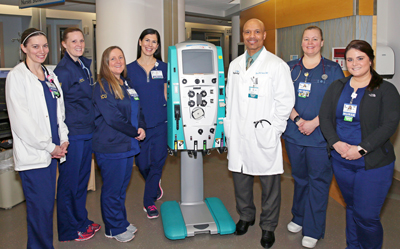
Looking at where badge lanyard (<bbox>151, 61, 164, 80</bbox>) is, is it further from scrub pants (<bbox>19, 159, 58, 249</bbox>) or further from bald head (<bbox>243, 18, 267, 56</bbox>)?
scrub pants (<bbox>19, 159, 58, 249</bbox>)

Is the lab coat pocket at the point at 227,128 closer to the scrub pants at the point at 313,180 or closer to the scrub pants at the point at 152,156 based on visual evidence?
the scrub pants at the point at 313,180

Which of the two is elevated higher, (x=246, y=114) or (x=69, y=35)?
(x=69, y=35)

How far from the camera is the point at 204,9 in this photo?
29.9 feet

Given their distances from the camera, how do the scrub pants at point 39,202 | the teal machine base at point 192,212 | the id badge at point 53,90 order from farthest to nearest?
the teal machine base at point 192,212 < the id badge at point 53,90 < the scrub pants at point 39,202

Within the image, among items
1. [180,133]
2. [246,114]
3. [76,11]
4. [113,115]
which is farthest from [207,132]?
[76,11]

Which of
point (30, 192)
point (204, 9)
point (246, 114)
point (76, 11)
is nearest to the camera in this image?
point (30, 192)

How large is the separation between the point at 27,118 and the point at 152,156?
136 centimetres

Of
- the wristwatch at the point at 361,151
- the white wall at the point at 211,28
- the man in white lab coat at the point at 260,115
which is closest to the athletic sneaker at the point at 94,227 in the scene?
the man in white lab coat at the point at 260,115

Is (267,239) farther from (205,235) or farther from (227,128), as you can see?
(227,128)

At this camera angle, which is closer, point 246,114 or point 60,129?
point 60,129

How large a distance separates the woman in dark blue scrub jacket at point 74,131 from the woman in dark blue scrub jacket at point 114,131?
0.42 ft

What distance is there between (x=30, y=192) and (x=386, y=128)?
2.43 m

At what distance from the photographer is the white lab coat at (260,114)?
2564 mm

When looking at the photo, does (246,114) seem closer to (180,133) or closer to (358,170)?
(180,133)
